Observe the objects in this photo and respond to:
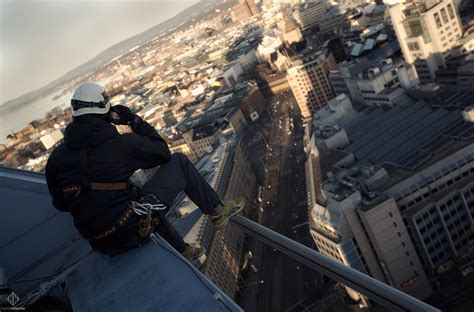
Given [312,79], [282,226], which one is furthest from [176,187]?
[312,79]

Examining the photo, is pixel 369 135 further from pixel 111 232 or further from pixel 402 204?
pixel 111 232

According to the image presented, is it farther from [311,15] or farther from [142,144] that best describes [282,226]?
[311,15]

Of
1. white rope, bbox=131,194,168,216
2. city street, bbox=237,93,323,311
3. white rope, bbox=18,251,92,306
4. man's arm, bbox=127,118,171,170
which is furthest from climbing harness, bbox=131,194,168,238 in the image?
city street, bbox=237,93,323,311

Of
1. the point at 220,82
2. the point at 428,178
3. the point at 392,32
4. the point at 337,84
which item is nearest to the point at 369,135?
the point at 428,178

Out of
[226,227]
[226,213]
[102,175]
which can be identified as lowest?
[226,227]

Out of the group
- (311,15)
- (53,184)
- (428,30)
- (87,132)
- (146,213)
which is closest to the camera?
(87,132)
